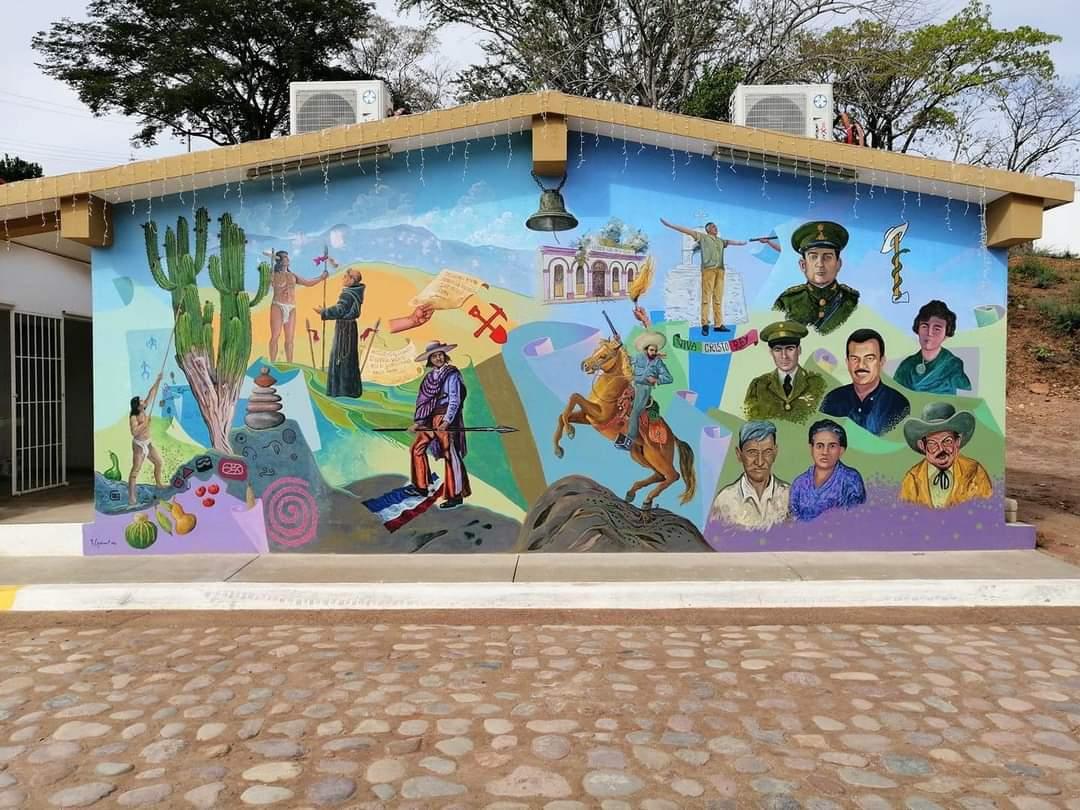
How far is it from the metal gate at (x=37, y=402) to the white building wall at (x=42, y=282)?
165 millimetres

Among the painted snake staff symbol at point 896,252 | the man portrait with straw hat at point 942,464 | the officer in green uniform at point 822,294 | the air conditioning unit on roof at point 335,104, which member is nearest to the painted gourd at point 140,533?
the air conditioning unit on roof at point 335,104

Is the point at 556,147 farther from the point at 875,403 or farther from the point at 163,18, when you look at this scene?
the point at 163,18

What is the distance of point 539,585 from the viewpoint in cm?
641

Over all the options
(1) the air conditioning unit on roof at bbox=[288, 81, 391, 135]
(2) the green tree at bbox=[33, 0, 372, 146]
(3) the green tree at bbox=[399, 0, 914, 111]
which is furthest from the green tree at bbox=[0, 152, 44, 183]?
(1) the air conditioning unit on roof at bbox=[288, 81, 391, 135]

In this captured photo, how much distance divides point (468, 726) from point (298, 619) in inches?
93.0

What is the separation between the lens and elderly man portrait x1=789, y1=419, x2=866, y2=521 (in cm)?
762

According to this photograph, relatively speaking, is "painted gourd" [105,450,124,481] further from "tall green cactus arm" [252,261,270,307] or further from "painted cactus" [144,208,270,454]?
"tall green cactus arm" [252,261,270,307]

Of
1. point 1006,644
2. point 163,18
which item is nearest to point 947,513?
point 1006,644

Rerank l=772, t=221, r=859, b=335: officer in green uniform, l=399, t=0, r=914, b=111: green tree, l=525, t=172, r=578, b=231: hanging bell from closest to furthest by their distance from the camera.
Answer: l=525, t=172, r=578, b=231: hanging bell → l=772, t=221, r=859, b=335: officer in green uniform → l=399, t=0, r=914, b=111: green tree

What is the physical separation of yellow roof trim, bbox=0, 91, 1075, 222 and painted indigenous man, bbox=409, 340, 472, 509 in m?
1.86

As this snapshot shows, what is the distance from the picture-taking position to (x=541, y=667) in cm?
503

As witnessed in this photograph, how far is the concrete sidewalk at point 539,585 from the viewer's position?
6352 mm

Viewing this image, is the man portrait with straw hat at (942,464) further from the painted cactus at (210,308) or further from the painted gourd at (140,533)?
the painted gourd at (140,533)

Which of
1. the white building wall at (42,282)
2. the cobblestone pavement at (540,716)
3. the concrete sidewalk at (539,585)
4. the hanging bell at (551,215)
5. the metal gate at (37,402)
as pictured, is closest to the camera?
the cobblestone pavement at (540,716)
